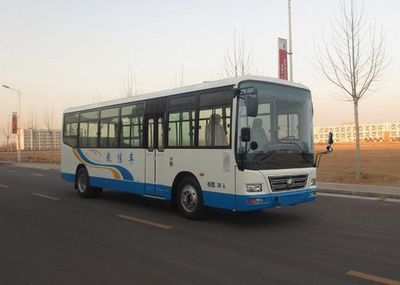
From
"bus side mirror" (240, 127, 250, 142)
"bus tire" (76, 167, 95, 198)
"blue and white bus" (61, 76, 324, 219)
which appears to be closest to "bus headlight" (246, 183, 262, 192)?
"blue and white bus" (61, 76, 324, 219)

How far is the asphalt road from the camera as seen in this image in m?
5.90

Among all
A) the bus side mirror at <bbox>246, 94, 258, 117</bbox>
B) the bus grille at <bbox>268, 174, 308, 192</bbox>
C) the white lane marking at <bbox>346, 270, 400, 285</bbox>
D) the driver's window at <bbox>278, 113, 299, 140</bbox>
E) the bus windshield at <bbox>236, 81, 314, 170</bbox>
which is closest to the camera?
the white lane marking at <bbox>346, 270, 400, 285</bbox>

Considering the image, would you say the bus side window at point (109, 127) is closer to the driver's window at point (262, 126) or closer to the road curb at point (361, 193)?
the driver's window at point (262, 126)

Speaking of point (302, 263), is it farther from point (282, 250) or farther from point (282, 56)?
point (282, 56)

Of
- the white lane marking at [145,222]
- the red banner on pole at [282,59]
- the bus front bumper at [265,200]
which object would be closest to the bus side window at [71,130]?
the white lane marking at [145,222]

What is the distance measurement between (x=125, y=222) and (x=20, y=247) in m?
2.65

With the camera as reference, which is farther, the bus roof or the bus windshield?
the bus roof

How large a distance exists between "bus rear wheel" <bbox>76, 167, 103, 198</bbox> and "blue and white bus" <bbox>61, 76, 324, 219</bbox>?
99.8 inches

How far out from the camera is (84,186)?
1461 cm

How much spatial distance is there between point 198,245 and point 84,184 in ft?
26.2

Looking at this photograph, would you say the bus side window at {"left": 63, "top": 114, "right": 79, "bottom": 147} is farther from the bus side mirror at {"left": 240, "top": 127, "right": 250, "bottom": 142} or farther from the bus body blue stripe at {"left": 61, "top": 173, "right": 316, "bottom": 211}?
the bus side mirror at {"left": 240, "top": 127, "right": 250, "bottom": 142}

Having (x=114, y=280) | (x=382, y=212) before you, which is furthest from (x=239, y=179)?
(x=382, y=212)

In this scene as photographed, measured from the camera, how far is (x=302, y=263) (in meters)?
6.39

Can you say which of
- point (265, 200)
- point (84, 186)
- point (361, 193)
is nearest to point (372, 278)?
point (265, 200)
